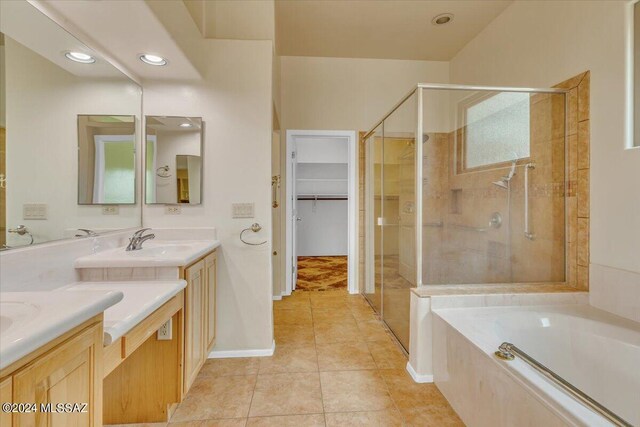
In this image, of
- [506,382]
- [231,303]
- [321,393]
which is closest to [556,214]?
[506,382]

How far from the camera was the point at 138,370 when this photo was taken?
58.4 inches

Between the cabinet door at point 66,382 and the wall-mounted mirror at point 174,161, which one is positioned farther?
the wall-mounted mirror at point 174,161

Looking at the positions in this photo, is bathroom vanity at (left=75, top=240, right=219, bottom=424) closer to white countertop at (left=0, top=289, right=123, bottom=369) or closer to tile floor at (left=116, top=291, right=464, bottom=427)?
tile floor at (left=116, top=291, right=464, bottom=427)

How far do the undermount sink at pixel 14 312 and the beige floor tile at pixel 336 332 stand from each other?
195 centimetres

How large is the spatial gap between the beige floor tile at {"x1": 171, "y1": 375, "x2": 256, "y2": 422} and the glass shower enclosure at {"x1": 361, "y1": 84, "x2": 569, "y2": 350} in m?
1.20

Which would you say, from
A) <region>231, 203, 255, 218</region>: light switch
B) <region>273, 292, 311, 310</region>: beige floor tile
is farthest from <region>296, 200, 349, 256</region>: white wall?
<region>231, 203, 255, 218</region>: light switch

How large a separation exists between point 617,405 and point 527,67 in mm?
2371

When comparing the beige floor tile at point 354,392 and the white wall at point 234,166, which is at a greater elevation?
the white wall at point 234,166

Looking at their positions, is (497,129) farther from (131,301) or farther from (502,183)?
(131,301)

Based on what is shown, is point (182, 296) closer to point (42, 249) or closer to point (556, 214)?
point (42, 249)

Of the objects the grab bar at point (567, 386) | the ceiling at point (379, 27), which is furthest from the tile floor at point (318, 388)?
the ceiling at point (379, 27)

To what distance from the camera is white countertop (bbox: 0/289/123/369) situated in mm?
548

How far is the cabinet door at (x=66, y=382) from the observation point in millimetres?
622

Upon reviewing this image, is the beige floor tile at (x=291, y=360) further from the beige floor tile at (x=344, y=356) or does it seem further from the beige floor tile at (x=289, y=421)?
the beige floor tile at (x=289, y=421)
